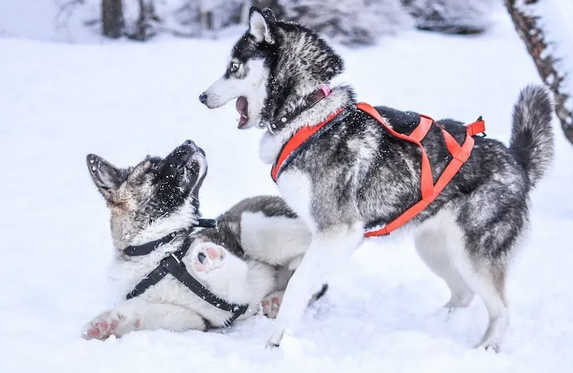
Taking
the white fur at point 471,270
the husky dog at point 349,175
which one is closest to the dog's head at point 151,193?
the husky dog at point 349,175

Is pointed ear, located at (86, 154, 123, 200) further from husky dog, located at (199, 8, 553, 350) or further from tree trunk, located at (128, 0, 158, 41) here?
tree trunk, located at (128, 0, 158, 41)

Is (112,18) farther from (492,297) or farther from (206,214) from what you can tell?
(492,297)

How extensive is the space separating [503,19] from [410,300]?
1320 cm

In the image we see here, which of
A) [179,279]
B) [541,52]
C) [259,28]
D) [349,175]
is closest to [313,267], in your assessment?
[349,175]

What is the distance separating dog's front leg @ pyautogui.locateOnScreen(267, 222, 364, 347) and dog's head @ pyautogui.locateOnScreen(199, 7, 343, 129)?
2.55 feet

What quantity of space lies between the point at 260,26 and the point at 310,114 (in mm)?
561

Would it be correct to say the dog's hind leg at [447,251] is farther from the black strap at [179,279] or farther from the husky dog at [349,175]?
the black strap at [179,279]

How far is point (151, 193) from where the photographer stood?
378 centimetres

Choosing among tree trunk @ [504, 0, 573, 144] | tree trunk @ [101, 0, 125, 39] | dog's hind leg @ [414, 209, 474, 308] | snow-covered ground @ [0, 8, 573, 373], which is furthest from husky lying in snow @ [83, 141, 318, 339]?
tree trunk @ [101, 0, 125, 39]

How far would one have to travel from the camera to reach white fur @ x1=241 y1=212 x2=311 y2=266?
12.8ft

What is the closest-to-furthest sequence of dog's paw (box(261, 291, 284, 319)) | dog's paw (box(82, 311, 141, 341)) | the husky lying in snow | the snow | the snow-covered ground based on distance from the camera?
the snow-covered ground → dog's paw (box(82, 311, 141, 341)) → the husky lying in snow → dog's paw (box(261, 291, 284, 319)) → the snow

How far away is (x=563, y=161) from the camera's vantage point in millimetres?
8062

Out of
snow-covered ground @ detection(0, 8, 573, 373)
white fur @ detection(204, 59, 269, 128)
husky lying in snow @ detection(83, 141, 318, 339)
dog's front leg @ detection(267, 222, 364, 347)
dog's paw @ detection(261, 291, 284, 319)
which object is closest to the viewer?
snow-covered ground @ detection(0, 8, 573, 373)

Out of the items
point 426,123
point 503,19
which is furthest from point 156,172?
point 503,19
